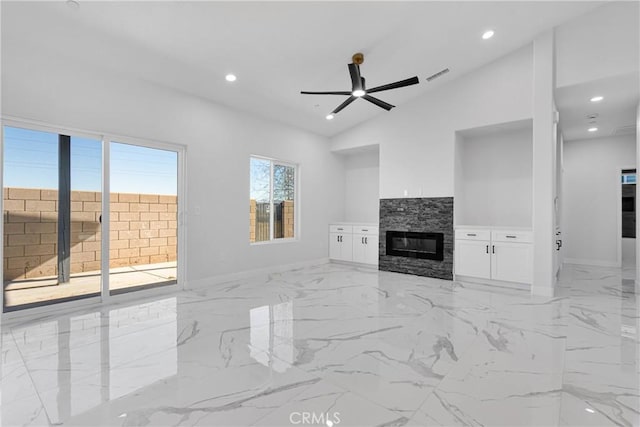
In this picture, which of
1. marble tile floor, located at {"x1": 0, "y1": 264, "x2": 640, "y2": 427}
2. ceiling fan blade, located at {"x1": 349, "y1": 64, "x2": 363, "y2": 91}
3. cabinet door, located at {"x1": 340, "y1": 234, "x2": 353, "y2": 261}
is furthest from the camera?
cabinet door, located at {"x1": 340, "y1": 234, "x2": 353, "y2": 261}

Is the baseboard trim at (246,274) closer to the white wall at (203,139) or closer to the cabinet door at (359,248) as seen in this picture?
the white wall at (203,139)

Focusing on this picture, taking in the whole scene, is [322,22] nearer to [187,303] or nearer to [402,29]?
[402,29]

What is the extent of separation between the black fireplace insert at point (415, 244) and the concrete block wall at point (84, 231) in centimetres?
379

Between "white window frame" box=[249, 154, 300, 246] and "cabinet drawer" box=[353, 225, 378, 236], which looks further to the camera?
"cabinet drawer" box=[353, 225, 378, 236]

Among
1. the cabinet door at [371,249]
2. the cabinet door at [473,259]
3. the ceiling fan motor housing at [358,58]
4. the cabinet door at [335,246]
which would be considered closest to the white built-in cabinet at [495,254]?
the cabinet door at [473,259]

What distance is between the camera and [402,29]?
147 inches

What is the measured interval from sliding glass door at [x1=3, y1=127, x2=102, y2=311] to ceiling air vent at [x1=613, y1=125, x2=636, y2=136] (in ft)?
28.1

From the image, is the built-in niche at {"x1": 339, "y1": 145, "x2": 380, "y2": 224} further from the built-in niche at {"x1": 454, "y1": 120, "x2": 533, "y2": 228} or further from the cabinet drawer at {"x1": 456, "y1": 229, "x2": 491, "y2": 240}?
the cabinet drawer at {"x1": 456, "y1": 229, "x2": 491, "y2": 240}

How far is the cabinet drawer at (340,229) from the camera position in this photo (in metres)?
6.59

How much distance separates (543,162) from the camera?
166 inches

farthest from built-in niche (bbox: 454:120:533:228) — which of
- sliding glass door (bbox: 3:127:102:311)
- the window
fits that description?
sliding glass door (bbox: 3:127:102:311)

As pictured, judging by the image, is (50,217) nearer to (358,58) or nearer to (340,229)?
(358,58)

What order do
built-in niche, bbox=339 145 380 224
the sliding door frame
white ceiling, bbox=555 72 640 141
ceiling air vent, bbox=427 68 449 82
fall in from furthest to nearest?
1. built-in niche, bbox=339 145 380 224
2. ceiling air vent, bbox=427 68 449 82
3. white ceiling, bbox=555 72 640 141
4. the sliding door frame

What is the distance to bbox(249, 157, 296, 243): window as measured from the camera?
5.58m
